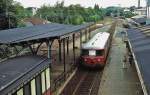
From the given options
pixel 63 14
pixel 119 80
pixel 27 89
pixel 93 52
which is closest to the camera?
pixel 27 89

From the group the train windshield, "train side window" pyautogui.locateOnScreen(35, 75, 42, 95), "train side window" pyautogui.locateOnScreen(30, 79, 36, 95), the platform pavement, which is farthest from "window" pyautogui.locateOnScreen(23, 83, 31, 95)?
the train windshield

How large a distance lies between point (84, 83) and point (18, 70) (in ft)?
45.2

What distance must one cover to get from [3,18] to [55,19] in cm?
4259

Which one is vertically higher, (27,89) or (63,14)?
(63,14)

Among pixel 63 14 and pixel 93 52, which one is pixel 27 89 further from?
pixel 63 14

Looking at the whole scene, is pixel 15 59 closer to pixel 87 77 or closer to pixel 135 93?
pixel 135 93

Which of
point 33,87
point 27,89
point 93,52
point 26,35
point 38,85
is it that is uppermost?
point 26,35

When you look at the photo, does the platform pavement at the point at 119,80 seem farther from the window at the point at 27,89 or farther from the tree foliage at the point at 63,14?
the tree foliage at the point at 63,14

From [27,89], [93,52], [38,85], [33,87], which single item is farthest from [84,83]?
[27,89]

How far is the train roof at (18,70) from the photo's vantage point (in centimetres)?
1246

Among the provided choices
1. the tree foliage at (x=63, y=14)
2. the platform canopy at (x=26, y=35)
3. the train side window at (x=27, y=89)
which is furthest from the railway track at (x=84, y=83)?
the tree foliage at (x=63, y=14)

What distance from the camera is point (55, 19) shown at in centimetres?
9031

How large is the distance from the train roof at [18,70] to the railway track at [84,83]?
6.29 meters

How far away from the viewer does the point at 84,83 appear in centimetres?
2830
